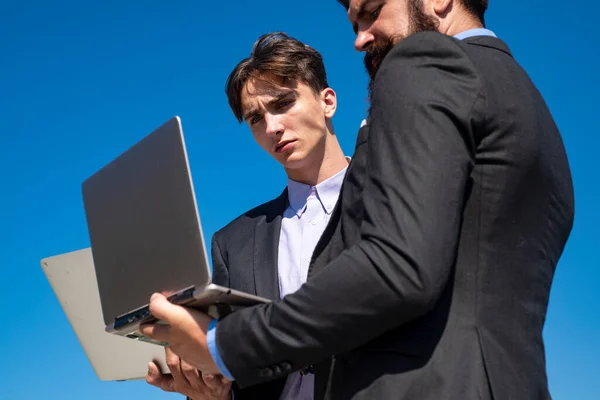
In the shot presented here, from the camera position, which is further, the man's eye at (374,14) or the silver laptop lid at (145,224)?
the man's eye at (374,14)

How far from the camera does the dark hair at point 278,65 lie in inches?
161

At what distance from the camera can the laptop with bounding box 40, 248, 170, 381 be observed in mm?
3691

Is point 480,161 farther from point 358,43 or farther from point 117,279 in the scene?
point 117,279

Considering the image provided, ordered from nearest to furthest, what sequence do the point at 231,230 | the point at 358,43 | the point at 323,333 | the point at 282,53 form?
the point at 323,333
the point at 358,43
the point at 231,230
the point at 282,53

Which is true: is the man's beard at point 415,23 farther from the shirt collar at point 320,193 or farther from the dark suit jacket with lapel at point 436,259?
the shirt collar at point 320,193

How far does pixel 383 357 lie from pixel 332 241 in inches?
17.4

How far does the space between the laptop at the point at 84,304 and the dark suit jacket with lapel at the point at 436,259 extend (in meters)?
2.07

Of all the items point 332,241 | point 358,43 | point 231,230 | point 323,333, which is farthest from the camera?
point 231,230

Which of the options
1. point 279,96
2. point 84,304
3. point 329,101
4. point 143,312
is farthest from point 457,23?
point 84,304

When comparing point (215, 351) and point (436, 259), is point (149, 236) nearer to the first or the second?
point (215, 351)

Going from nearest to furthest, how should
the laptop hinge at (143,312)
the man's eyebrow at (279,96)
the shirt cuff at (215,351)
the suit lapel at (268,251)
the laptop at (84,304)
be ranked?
the shirt cuff at (215,351) → the laptop hinge at (143,312) → the suit lapel at (268,251) → the laptop at (84,304) → the man's eyebrow at (279,96)

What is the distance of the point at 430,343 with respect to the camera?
1.73 metres

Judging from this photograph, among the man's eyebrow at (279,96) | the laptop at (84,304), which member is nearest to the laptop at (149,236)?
the laptop at (84,304)

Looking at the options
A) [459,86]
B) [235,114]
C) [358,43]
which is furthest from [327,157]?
[459,86]
